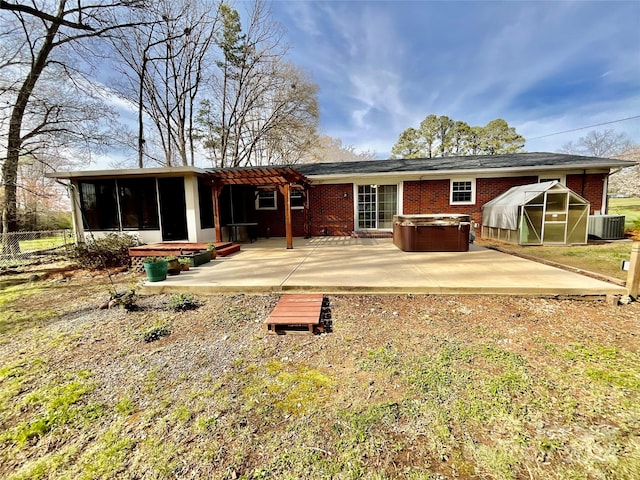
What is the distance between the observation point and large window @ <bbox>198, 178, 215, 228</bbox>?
8.00 meters

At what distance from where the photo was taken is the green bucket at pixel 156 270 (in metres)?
4.51

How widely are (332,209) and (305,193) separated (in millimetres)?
1272

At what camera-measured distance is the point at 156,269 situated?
4.56 m

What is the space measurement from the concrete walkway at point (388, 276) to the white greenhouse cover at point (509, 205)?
2.65 meters

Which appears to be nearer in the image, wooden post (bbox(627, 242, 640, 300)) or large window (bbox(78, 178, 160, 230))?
wooden post (bbox(627, 242, 640, 300))

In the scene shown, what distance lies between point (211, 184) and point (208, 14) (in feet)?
45.5

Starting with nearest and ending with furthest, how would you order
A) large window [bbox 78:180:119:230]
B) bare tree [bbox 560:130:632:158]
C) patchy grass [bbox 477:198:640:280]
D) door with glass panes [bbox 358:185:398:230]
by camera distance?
patchy grass [bbox 477:198:640:280], large window [bbox 78:180:119:230], door with glass panes [bbox 358:185:398:230], bare tree [bbox 560:130:632:158]

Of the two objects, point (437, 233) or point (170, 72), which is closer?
point (437, 233)

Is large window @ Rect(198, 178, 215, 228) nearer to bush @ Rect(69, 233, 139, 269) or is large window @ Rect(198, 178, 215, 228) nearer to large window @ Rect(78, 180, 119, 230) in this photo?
bush @ Rect(69, 233, 139, 269)

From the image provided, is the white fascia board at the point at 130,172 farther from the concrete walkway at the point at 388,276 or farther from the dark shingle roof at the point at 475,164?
the dark shingle roof at the point at 475,164

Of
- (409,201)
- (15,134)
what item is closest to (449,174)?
(409,201)

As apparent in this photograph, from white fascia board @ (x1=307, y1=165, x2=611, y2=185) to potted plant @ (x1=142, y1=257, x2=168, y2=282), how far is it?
663 cm

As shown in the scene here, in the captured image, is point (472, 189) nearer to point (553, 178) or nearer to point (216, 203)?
point (553, 178)

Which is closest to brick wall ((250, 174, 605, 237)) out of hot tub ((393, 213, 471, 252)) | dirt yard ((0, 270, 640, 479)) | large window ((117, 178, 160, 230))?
hot tub ((393, 213, 471, 252))
